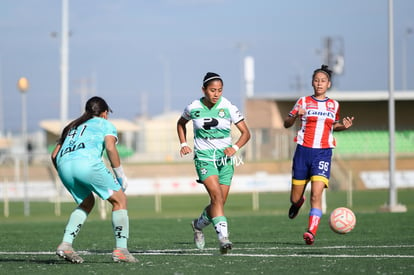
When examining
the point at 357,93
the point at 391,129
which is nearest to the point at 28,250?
the point at 391,129

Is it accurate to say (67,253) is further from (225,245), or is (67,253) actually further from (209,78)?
(209,78)

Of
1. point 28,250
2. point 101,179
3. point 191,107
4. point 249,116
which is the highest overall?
point 249,116

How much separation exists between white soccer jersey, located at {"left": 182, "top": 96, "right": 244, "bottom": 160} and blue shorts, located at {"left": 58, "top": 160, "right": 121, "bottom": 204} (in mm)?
1818

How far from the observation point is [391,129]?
1064 inches

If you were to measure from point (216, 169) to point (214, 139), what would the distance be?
0.40 meters

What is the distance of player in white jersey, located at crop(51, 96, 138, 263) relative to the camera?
10.3 metres

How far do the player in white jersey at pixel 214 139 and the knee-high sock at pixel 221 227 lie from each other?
66 millimetres

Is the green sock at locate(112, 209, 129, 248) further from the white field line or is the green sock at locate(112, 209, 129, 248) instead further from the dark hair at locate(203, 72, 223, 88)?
the dark hair at locate(203, 72, 223, 88)

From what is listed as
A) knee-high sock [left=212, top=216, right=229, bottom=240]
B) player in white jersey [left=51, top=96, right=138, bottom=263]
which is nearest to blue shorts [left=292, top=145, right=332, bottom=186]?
knee-high sock [left=212, top=216, right=229, bottom=240]

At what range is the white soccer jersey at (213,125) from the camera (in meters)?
11.9

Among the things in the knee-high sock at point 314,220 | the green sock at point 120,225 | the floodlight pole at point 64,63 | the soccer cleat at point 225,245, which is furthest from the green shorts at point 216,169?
the floodlight pole at point 64,63

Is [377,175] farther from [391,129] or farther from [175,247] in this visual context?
[175,247]

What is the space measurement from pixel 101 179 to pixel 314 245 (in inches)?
154

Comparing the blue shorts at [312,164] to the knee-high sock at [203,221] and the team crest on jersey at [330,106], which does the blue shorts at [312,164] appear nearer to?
the team crest on jersey at [330,106]
